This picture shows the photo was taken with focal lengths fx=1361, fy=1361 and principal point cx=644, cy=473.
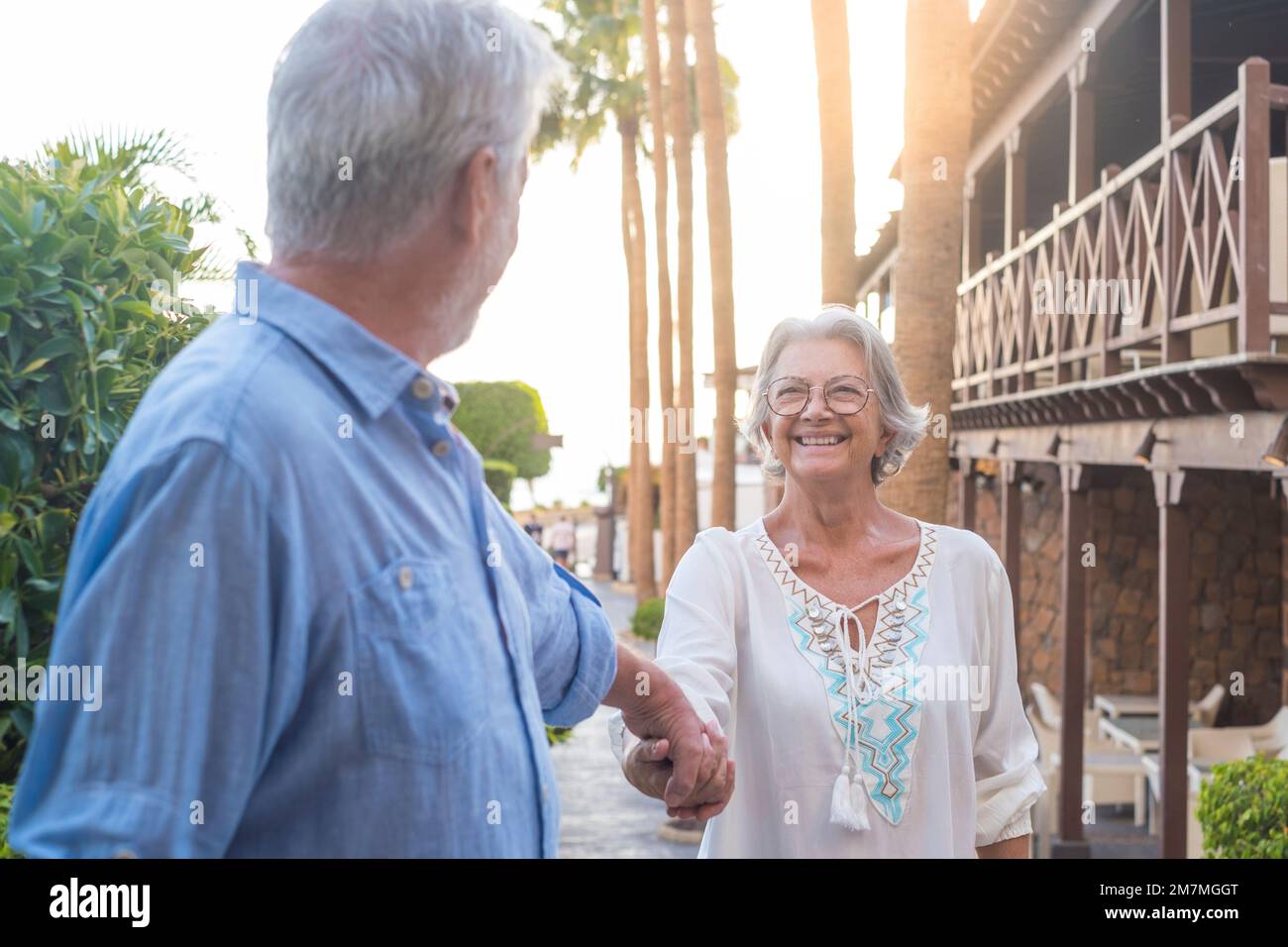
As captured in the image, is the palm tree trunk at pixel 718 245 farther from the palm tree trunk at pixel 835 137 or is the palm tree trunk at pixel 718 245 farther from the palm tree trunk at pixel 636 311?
the palm tree trunk at pixel 636 311

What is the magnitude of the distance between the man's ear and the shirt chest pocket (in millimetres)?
371

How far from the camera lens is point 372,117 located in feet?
4.48

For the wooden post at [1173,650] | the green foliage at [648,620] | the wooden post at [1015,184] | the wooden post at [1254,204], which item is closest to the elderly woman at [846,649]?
the wooden post at [1254,204]

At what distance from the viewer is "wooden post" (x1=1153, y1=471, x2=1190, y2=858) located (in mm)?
7797

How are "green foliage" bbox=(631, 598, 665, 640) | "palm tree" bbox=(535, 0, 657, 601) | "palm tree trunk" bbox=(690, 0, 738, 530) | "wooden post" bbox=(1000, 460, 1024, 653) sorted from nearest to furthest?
"wooden post" bbox=(1000, 460, 1024, 653) < "palm tree trunk" bbox=(690, 0, 738, 530) < "green foliage" bbox=(631, 598, 665, 640) < "palm tree" bbox=(535, 0, 657, 601)

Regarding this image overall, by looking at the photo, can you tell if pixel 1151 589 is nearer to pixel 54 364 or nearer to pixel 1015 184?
pixel 1015 184

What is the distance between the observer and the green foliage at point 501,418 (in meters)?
47.1

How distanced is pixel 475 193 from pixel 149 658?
1.97ft

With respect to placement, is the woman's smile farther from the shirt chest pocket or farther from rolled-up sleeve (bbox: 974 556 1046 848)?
the shirt chest pocket

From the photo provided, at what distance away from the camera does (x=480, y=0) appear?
1.48 m

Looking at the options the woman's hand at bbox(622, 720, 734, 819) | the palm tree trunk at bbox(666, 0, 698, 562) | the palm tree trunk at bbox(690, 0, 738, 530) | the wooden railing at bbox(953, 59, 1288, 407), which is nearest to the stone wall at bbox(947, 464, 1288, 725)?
the wooden railing at bbox(953, 59, 1288, 407)
